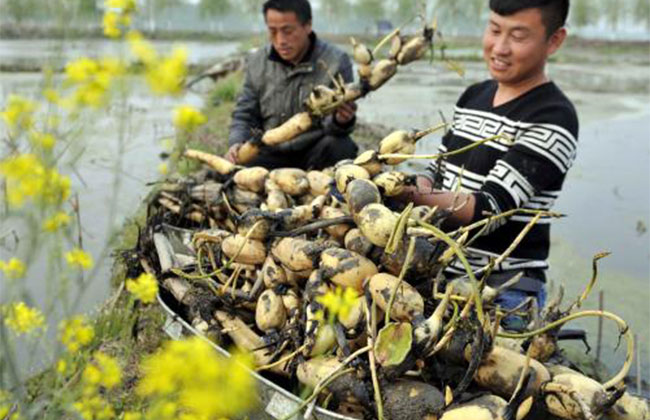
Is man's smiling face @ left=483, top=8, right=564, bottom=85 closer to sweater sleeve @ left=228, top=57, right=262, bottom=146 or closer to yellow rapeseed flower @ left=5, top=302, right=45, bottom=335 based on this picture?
yellow rapeseed flower @ left=5, top=302, right=45, bottom=335

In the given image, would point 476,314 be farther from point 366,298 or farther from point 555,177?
point 555,177

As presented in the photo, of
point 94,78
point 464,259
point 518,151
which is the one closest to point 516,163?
point 518,151

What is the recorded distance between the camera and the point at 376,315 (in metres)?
1.79

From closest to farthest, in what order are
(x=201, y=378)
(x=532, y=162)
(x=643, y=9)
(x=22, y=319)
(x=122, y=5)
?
(x=201, y=378) < (x=22, y=319) < (x=122, y=5) < (x=532, y=162) < (x=643, y=9)

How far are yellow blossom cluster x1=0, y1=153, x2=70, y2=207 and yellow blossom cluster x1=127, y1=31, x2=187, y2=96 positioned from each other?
0.91 ft

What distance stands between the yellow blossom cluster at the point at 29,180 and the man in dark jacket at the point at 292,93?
2.48 m

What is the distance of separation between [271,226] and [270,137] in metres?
1.10

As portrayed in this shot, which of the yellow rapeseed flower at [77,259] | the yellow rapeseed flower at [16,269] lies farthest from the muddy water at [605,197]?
the yellow rapeseed flower at [16,269]

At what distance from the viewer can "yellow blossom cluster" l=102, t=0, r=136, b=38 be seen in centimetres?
155

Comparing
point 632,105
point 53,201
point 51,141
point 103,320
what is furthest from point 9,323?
point 632,105

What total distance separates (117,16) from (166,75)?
15.7 inches

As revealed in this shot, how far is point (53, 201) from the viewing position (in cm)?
137

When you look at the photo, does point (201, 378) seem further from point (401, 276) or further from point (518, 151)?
point (518, 151)

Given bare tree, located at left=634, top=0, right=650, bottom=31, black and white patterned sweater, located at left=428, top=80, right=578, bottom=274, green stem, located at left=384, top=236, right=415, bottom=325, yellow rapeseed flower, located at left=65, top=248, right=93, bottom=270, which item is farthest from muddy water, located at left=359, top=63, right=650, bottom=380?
bare tree, located at left=634, top=0, right=650, bottom=31
